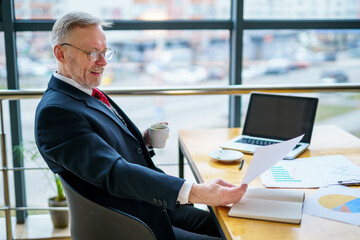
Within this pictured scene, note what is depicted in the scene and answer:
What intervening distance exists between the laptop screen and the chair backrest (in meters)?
0.87

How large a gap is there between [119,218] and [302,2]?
272 cm

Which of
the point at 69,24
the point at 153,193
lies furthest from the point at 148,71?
the point at 153,193

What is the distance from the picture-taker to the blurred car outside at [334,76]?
3.70 metres

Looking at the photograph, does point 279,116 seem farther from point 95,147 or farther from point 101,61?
point 95,147

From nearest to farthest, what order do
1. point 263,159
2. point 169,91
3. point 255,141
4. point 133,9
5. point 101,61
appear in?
point 263,159, point 101,61, point 255,141, point 169,91, point 133,9

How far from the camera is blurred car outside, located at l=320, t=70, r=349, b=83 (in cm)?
370

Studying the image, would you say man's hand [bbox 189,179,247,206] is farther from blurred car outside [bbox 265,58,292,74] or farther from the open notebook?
blurred car outside [bbox 265,58,292,74]

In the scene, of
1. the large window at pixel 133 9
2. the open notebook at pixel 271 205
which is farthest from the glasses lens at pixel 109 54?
the large window at pixel 133 9

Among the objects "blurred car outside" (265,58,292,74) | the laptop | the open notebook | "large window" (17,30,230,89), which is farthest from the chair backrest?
"blurred car outside" (265,58,292,74)

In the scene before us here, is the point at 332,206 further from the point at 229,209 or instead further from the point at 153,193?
the point at 153,193

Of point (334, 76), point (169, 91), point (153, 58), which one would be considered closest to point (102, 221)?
point (169, 91)

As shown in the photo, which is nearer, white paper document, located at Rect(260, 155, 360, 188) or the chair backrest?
the chair backrest

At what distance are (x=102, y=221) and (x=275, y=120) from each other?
979 millimetres

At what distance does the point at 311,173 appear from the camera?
1.51 metres
